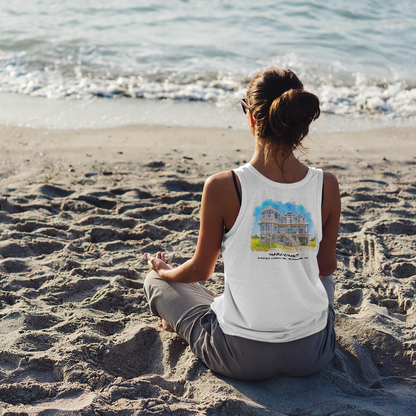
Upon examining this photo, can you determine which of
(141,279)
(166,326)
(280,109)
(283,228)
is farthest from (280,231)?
(141,279)

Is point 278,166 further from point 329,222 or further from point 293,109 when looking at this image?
point 329,222

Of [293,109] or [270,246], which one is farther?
[270,246]

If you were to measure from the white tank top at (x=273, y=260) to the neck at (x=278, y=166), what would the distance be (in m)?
0.03

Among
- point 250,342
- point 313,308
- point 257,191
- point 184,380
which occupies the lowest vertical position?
point 184,380

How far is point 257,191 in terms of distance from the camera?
1.72m

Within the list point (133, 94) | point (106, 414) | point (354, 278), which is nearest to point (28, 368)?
point (106, 414)

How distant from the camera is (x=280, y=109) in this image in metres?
1.54

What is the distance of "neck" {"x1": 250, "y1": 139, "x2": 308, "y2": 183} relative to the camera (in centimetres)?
174

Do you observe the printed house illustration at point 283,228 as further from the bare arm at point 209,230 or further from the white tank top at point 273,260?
the bare arm at point 209,230

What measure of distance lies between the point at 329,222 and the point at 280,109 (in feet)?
2.18

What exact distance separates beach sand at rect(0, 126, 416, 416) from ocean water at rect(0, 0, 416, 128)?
4.43 feet

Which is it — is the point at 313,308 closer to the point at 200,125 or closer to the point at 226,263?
the point at 226,263

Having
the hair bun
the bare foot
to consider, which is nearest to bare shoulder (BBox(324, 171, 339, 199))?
the hair bun

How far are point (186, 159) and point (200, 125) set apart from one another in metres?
1.30
